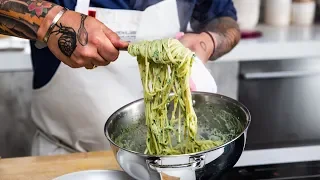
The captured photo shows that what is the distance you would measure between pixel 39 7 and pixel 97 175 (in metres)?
0.32

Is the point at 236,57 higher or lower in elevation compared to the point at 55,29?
Result: lower

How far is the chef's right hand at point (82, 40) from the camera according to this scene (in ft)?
3.20

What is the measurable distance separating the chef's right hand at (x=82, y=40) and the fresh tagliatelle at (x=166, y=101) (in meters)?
0.04

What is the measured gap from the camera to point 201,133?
3.57 feet

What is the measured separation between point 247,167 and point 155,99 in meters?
0.25

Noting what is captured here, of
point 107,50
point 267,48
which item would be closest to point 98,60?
point 107,50

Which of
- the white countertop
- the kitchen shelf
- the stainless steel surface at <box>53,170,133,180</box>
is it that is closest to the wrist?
the stainless steel surface at <box>53,170,133,180</box>

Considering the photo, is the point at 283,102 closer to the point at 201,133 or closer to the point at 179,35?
the point at 179,35

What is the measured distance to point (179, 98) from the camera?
1.02 m

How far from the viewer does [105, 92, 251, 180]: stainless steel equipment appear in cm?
85

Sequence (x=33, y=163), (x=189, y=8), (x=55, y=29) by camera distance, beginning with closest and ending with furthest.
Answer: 1. (x=55, y=29)
2. (x=33, y=163)
3. (x=189, y=8)

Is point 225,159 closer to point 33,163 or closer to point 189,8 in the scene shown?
point 33,163

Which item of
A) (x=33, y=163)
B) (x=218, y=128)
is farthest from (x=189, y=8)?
(x=33, y=163)

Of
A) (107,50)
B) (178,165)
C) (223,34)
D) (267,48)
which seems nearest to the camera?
(178,165)
